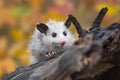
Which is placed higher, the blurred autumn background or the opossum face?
the blurred autumn background

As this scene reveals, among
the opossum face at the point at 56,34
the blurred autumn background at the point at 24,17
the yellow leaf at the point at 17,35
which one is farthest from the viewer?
the yellow leaf at the point at 17,35

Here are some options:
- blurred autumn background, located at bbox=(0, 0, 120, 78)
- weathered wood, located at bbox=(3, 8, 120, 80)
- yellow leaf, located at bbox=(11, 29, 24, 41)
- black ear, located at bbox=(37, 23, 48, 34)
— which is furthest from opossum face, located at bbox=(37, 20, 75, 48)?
yellow leaf, located at bbox=(11, 29, 24, 41)

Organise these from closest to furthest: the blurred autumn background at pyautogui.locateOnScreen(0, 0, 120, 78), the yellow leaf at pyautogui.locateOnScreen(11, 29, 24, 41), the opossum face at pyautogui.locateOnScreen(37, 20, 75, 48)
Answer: the opossum face at pyautogui.locateOnScreen(37, 20, 75, 48) < the blurred autumn background at pyautogui.locateOnScreen(0, 0, 120, 78) < the yellow leaf at pyautogui.locateOnScreen(11, 29, 24, 41)

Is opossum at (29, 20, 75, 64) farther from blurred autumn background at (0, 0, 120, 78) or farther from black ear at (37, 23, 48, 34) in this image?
blurred autumn background at (0, 0, 120, 78)

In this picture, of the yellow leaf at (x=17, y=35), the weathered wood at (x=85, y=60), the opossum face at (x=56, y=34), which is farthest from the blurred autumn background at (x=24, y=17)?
the weathered wood at (x=85, y=60)

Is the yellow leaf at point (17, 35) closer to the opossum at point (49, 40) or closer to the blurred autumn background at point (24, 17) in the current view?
→ the blurred autumn background at point (24, 17)

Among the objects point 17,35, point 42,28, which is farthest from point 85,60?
point 17,35

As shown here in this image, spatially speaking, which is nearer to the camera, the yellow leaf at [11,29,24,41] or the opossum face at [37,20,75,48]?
the opossum face at [37,20,75,48]

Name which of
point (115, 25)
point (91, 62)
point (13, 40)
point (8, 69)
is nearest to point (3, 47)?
point (13, 40)
